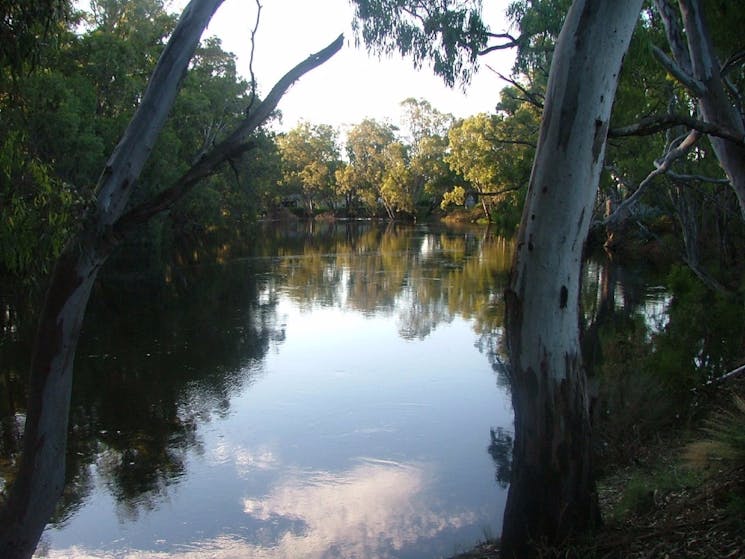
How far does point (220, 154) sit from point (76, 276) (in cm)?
88

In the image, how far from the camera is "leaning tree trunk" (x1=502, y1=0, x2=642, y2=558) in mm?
3424

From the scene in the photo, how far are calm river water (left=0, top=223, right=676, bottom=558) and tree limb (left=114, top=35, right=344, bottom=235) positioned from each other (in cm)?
281

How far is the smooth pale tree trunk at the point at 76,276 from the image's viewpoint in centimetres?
332

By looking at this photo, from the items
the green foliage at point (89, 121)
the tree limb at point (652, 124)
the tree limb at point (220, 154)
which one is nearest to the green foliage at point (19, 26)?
the green foliage at point (89, 121)

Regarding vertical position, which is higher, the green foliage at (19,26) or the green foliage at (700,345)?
the green foliage at (19,26)

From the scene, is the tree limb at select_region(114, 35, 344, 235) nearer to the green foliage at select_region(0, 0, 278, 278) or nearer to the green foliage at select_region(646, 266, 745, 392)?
the green foliage at select_region(0, 0, 278, 278)

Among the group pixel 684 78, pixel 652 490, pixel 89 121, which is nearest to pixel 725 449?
pixel 652 490

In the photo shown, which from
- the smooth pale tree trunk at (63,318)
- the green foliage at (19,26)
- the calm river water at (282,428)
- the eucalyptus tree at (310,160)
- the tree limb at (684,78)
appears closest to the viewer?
the smooth pale tree trunk at (63,318)

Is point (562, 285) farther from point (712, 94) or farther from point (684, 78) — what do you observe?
point (712, 94)

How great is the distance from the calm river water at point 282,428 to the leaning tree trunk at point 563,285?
1824 millimetres

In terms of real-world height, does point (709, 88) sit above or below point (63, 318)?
above

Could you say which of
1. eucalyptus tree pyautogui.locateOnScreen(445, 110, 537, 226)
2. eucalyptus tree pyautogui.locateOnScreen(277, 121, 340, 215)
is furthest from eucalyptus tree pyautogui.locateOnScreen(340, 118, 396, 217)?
eucalyptus tree pyautogui.locateOnScreen(445, 110, 537, 226)

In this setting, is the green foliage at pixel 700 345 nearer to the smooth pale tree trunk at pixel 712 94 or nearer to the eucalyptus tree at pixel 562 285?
the smooth pale tree trunk at pixel 712 94

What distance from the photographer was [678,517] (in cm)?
333
